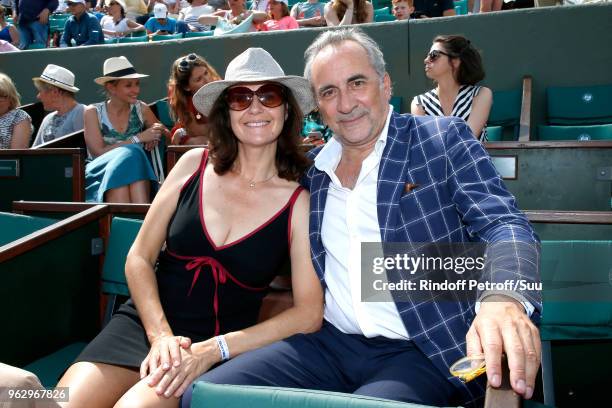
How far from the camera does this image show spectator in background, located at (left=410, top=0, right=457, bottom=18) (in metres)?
6.41

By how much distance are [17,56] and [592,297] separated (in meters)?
7.30

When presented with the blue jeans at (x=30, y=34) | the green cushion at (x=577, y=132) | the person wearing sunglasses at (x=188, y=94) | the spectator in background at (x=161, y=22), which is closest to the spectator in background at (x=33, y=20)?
the blue jeans at (x=30, y=34)

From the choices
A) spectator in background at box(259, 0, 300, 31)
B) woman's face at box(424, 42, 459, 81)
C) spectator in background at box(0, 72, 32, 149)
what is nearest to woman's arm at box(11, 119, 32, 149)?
spectator in background at box(0, 72, 32, 149)

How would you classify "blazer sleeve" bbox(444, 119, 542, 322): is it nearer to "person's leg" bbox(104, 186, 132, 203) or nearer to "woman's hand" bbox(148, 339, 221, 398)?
"woman's hand" bbox(148, 339, 221, 398)

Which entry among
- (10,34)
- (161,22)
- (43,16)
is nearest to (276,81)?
(161,22)

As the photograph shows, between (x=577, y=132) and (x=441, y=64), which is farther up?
(x=441, y=64)

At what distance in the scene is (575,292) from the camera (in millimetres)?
2104

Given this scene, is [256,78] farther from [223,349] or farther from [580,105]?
[580,105]

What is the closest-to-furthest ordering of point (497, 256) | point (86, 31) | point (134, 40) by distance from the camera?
point (497, 256) < point (86, 31) < point (134, 40)

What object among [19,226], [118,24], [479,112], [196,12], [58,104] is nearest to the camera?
[19,226]

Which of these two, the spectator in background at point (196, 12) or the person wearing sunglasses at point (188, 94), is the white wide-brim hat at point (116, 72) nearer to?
the person wearing sunglasses at point (188, 94)

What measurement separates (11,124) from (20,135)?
114mm

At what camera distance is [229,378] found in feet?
5.59

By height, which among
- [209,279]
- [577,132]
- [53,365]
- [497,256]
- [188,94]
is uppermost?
[188,94]
